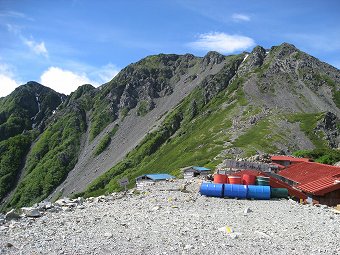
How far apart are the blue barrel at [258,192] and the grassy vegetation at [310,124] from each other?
98.8m

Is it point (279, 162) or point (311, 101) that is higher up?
point (311, 101)

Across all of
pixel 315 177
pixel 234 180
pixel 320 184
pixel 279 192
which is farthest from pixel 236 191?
pixel 315 177

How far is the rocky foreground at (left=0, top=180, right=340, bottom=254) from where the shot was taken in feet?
61.3

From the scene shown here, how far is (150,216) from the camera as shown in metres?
25.4

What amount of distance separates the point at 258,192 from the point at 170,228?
15745 mm

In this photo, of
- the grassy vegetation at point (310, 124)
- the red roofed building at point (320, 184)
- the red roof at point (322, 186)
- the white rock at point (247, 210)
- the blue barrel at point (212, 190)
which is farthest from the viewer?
the grassy vegetation at point (310, 124)

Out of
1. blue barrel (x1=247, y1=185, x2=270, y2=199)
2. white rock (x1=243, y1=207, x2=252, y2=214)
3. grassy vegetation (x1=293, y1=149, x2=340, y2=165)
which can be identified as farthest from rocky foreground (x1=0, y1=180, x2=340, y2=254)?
grassy vegetation (x1=293, y1=149, x2=340, y2=165)

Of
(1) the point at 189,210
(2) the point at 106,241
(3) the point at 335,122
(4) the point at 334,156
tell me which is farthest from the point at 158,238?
(3) the point at 335,122

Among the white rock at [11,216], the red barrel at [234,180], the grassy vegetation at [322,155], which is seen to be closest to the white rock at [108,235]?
the white rock at [11,216]

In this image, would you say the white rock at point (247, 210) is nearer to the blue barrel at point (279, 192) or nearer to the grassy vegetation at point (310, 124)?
the blue barrel at point (279, 192)

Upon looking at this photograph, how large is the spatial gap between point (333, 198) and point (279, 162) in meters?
39.9

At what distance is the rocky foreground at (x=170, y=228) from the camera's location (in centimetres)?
1869

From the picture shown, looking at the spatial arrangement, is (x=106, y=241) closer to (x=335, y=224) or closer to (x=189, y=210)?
(x=189, y=210)

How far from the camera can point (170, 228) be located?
2222 centimetres
